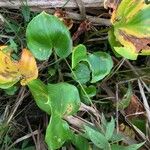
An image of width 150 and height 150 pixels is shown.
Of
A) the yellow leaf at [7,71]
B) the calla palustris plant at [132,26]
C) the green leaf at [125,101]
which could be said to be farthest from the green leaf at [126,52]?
the yellow leaf at [7,71]

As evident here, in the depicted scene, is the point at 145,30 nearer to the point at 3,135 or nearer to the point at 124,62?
the point at 124,62

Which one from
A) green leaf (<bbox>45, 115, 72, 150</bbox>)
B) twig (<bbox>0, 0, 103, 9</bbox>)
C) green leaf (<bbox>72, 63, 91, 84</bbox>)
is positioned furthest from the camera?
twig (<bbox>0, 0, 103, 9</bbox>)

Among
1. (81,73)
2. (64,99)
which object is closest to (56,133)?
(64,99)

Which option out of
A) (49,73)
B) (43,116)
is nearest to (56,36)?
(49,73)

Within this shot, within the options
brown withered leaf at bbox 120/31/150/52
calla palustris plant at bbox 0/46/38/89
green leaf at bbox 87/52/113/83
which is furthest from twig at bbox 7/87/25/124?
brown withered leaf at bbox 120/31/150/52

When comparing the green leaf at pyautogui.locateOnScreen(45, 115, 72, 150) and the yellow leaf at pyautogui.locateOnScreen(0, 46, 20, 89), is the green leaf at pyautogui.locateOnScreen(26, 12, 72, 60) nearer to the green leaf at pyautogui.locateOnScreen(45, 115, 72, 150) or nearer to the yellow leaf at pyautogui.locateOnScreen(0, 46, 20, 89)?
the yellow leaf at pyautogui.locateOnScreen(0, 46, 20, 89)

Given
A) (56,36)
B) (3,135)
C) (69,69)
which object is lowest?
(3,135)
